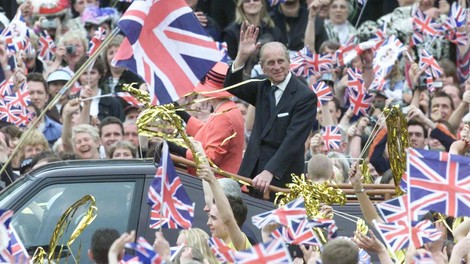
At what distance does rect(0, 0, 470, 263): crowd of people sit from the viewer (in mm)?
12898

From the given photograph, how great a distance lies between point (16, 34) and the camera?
1864 cm

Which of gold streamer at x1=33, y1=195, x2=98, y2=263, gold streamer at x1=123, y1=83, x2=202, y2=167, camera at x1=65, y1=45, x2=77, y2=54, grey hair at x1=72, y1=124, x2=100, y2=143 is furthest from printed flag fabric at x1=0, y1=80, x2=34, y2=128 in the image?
gold streamer at x1=33, y1=195, x2=98, y2=263

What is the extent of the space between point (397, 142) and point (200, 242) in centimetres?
257

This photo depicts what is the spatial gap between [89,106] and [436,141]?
379 centimetres

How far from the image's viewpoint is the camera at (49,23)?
20.5 meters

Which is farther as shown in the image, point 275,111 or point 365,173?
point 365,173

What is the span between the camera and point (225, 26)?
20688 mm

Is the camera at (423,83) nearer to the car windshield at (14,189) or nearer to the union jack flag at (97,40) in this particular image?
the union jack flag at (97,40)

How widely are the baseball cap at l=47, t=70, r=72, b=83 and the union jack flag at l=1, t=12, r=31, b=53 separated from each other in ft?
1.53

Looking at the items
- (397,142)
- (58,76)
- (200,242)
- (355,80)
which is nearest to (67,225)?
(200,242)

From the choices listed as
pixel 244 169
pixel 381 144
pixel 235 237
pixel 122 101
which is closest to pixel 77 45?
pixel 122 101

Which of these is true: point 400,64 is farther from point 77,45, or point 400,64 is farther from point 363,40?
point 77,45

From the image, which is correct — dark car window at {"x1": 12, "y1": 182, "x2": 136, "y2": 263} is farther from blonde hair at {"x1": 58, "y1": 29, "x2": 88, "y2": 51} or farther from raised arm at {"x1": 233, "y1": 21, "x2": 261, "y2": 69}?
blonde hair at {"x1": 58, "y1": 29, "x2": 88, "y2": 51}

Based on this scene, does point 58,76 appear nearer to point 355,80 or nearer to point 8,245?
point 355,80
